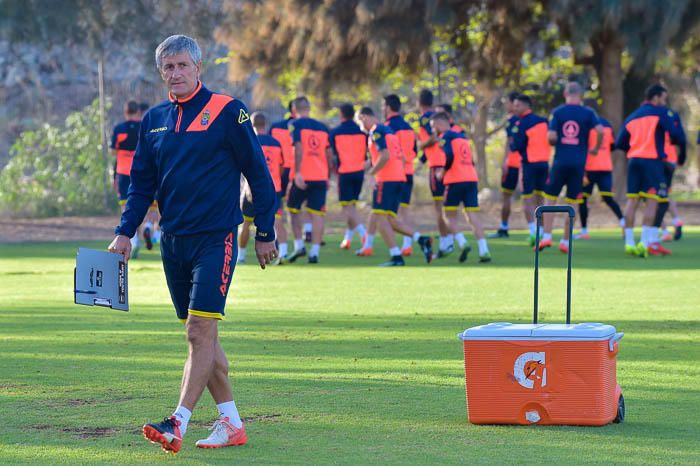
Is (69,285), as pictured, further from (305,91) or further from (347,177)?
(305,91)

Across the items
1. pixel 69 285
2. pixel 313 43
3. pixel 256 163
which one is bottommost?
pixel 69 285

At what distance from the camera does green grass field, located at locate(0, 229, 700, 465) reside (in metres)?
6.67

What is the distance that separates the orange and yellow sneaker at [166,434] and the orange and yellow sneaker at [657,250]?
1361cm

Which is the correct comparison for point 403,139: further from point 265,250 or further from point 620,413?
point 265,250

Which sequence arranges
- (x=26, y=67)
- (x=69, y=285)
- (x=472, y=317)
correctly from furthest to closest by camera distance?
(x=26, y=67)
(x=69, y=285)
(x=472, y=317)

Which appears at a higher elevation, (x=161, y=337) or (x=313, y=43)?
(x=313, y=43)

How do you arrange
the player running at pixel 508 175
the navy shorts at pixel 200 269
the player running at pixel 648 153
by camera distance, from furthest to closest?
the player running at pixel 508 175
the player running at pixel 648 153
the navy shorts at pixel 200 269

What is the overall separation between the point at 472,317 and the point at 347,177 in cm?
852

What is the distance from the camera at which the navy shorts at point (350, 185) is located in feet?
67.5

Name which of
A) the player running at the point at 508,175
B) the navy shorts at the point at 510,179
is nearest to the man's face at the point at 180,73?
the player running at the point at 508,175

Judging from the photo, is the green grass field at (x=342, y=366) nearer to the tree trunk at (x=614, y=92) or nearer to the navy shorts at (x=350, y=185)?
the navy shorts at (x=350, y=185)

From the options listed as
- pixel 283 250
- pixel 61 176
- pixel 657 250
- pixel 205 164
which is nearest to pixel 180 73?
pixel 205 164

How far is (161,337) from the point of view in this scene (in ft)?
36.7

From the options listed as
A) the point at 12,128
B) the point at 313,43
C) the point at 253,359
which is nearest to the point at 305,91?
the point at 313,43
